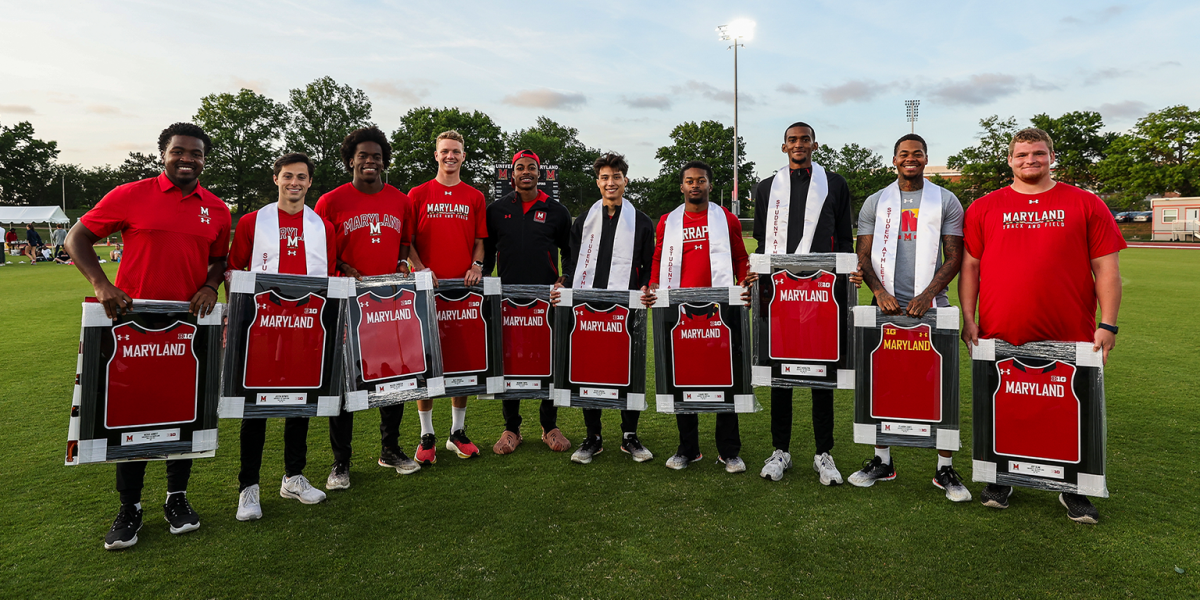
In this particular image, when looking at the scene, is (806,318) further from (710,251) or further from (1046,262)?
(1046,262)

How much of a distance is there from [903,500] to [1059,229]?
5.93ft

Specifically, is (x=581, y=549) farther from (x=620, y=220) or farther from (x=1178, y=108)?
(x=1178, y=108)

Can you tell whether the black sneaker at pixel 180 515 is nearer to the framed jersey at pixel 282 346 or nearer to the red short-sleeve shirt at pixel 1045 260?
the framed jersey at pixel 282 346

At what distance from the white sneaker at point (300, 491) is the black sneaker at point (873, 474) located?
11.3ft

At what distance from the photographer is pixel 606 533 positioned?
134 inches

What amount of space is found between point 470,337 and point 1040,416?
365 centimetres

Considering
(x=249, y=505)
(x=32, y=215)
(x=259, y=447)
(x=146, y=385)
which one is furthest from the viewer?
(x=32, y=215)

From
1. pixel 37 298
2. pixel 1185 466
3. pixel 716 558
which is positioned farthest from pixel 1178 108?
pixel 37 298

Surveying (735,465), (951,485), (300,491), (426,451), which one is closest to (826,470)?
(735,465)

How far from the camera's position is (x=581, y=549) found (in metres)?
3.21

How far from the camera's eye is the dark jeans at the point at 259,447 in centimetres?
371

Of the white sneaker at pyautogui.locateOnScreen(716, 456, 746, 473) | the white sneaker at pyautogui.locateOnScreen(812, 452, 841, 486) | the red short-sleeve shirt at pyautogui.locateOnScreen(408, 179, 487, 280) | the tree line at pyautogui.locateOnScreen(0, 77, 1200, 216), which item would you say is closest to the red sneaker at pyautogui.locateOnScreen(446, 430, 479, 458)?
the red short-sleeve shirt at pyautogui.locateOnScreen(408, 179, 487, 280)

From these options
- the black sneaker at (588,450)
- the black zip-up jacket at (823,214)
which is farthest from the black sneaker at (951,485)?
the black sneaker at (588,450)

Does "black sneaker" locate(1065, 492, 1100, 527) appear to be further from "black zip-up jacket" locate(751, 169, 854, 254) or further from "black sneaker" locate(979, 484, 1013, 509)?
"black zip-up jacket" locate(751, 169, 854, 254)
